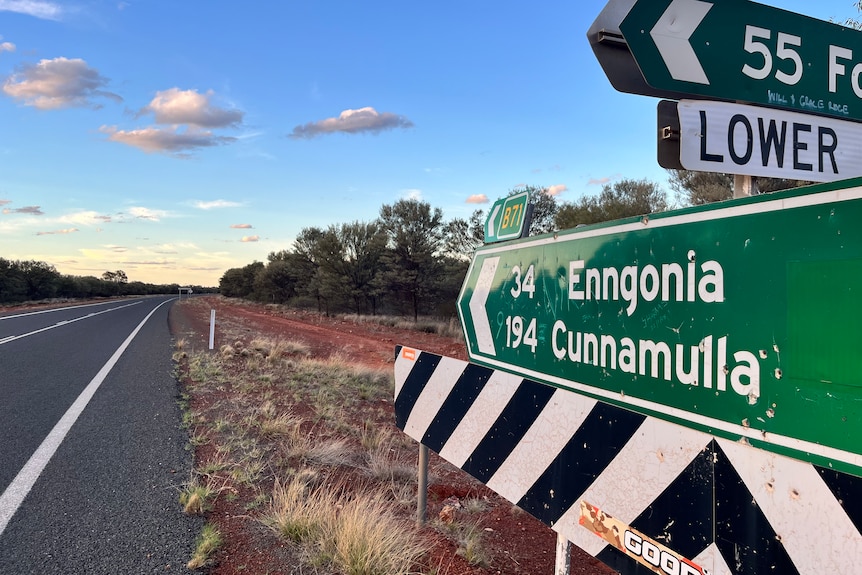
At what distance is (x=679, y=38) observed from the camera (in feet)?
6.41

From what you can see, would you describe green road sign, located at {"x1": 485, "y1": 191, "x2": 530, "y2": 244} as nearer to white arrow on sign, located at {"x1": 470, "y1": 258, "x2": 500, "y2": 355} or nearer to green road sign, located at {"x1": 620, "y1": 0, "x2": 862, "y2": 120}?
white arrow on sign, located at {"x1": 470, "y1": 258, "x2": 500, "y2": 355}

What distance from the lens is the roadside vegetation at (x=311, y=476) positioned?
298 cm

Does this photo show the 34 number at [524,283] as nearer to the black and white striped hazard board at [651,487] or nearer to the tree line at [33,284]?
the black and white striped hazard board at [651,487]

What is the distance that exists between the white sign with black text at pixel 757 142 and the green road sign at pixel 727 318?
0.41 meters

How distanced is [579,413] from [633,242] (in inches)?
25.5

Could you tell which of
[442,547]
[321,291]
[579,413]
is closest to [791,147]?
[579,413]

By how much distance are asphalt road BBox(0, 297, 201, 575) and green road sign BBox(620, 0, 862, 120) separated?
11.4 ft

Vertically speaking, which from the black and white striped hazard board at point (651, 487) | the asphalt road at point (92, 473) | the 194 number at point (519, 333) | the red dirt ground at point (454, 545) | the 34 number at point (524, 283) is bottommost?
the red dirt ground at point (454, 545)

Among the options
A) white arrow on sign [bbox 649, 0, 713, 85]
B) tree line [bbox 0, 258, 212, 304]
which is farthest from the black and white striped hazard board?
tree line [bbox 0, 258, 212, 304]

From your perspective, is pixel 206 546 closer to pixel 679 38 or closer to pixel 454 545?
pixel 454 545

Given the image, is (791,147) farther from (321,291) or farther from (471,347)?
(321,291)

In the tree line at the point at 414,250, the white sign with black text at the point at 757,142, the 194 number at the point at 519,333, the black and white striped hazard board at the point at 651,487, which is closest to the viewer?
the black and white striped hazard board at the point at 651,487

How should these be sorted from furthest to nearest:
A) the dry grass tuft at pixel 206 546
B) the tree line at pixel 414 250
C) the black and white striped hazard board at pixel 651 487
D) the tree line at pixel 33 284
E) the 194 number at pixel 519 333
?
the tree line at pixel 33 284
the tree line at pixel 414 250
the dry grass tuft at pixel 206 546
the 194 number at pixel 519 333
the black and white striped hazard board at pixel 651 487

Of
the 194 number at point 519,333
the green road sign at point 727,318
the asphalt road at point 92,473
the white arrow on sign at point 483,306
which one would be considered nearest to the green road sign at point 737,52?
the green road sign at point 727,318
